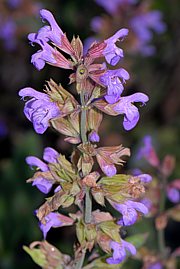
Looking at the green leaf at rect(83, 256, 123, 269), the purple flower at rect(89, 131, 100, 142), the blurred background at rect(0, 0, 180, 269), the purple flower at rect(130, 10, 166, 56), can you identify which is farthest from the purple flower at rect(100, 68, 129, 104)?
the purple flower at rect(130, 10, 166, 56)

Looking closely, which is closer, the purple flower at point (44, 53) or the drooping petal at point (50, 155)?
the purple flower at point (44, 53)

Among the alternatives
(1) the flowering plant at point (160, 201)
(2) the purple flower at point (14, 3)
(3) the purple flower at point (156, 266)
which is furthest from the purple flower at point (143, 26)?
(3) the purple flower at point (156, 266)

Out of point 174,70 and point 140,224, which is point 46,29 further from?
point 174,70

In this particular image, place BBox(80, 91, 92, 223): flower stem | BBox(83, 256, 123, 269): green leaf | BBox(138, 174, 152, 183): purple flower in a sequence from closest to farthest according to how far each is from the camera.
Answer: BBox(80, 91, 92, 223): flower stem → BBox(138, 174, 152, 183): purple flower → BBox(83, 256, 123, 269): green leaf

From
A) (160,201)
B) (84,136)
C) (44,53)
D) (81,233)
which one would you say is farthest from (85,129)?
(160,201)

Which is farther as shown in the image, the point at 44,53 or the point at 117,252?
the point at 117,252

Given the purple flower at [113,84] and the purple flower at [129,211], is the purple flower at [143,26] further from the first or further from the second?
the purple flower at [113,84]

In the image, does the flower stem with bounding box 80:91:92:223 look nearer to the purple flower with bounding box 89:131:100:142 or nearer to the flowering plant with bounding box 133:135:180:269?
the purple flower with bounding box 89:131:100:142

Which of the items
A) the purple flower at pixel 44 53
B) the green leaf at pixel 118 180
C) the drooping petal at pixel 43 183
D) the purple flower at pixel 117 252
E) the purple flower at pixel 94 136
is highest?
the purple flower at pixel 44 53

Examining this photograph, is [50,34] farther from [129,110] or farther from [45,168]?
[45,168]
